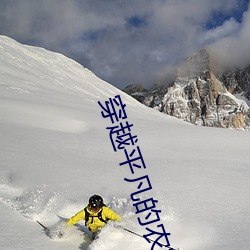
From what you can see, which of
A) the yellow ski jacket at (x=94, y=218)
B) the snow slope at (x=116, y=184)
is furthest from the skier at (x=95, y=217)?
the snow slope at (x=116, y=184)

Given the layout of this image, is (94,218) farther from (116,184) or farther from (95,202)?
(116,184)

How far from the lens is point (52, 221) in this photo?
6.38 m

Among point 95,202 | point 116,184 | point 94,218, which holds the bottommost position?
point 94,218

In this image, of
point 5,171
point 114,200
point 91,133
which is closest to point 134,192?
point 114,200

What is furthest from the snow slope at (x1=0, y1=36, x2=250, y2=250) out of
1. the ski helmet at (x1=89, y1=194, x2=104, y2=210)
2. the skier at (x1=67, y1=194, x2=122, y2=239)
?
the ski helmet at (x1=89, y1=194, x2=104, y2=210)

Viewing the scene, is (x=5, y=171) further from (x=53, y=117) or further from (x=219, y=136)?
(x=219, y=136)

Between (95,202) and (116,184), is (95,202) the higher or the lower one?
the lower one

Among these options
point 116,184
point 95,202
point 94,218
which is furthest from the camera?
point 116,184

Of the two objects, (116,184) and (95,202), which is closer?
(95,202)

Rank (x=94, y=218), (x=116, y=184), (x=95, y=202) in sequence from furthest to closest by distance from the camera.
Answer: (x=116, y=184) < (x=94, y=218) < (x=95, y=202)

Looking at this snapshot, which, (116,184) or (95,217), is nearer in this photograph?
(95,217)

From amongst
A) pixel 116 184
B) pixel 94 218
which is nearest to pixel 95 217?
pixel 94 218

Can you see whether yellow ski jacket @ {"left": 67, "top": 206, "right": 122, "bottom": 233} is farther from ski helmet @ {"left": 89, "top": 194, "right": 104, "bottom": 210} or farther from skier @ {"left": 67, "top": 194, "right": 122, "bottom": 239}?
ski helmet @ {"left": 89, "top": 194, "right": 104, "bottom": 210}

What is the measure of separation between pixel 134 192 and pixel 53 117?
10.4m
